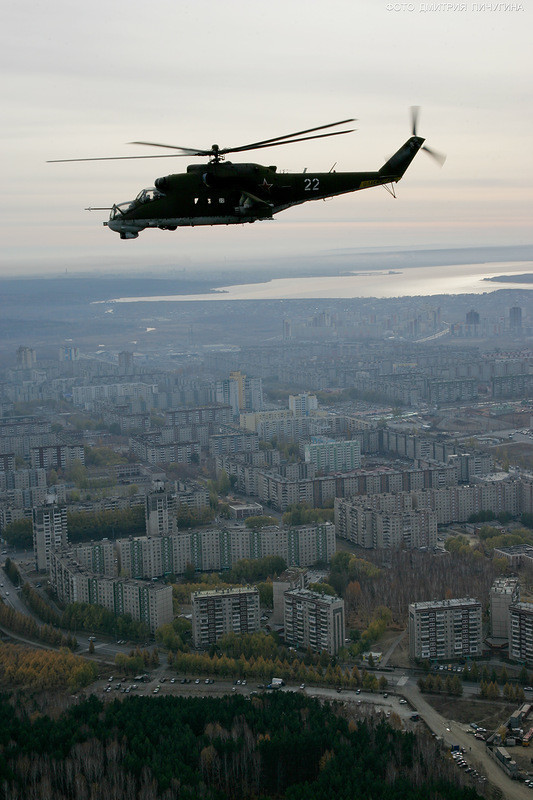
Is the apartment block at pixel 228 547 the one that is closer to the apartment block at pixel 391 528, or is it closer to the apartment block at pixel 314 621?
the apartment block at pixel 391 528

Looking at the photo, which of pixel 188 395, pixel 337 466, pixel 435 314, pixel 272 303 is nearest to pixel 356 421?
pixel 337 466

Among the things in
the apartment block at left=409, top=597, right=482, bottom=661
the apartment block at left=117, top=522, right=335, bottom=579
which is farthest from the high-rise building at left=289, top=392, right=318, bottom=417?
the apartment block at left=409, top=597, right=482, bottom=661

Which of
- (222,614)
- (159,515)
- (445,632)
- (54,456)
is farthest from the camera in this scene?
(54,456)

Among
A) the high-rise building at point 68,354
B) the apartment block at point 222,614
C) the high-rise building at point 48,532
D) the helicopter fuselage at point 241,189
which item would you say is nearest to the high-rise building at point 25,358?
the high-rise building at point 68,354

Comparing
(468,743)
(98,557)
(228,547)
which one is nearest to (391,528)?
(228,547)

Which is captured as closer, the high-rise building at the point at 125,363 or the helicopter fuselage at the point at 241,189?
the helicopter fuselage at the point at 241,189

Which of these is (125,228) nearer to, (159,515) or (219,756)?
(219,756)

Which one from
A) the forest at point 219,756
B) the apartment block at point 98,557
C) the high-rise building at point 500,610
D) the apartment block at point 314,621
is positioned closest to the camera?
the forest at point 219,756

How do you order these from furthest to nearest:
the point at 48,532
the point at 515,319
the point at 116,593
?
1. the point at 515,319
2. the point at 48,532
3. the point at 116,593
